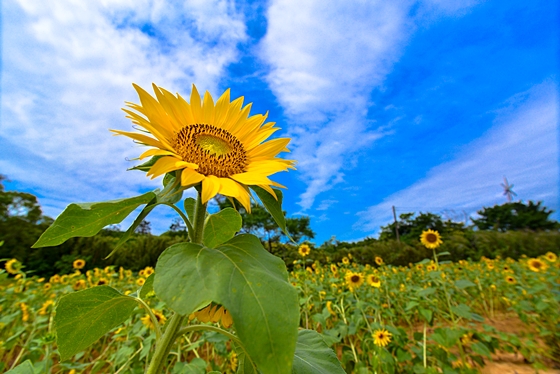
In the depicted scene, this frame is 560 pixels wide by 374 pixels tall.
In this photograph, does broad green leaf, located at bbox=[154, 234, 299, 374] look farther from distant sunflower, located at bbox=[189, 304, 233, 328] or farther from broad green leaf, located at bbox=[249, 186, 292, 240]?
distant sunflower, located at bbox=[189, 304, 233, 328]

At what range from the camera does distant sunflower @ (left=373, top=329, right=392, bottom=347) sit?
82.8 inches

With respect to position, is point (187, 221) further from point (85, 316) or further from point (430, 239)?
point (430, 239)

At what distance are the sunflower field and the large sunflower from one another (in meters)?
0.31

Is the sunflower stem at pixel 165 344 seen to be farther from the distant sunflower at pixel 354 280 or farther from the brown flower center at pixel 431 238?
the brown flower center at pixel 431 238

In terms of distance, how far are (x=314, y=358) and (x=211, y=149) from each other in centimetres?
51

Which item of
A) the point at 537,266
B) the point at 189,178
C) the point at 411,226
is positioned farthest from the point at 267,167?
the point at 411,226

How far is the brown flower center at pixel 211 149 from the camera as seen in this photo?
689mm

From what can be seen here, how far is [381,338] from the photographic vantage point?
222 cm

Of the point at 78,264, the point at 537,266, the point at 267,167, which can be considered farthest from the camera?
the point at 78,264

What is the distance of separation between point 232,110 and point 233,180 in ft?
0.91

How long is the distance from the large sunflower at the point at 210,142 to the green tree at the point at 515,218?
28839mm

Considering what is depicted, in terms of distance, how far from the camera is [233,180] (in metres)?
0.67

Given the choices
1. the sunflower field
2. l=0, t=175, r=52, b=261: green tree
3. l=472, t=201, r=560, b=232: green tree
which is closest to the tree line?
l=0, t=175, r=52, b=261: green tree

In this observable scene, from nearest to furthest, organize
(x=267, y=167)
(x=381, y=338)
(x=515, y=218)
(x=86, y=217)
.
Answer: (x=86, y=217) → (x=267, y=167) → (x=381, y=338) → (x=515, y=218)
